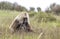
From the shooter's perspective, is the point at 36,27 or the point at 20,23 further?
the point at 36,27

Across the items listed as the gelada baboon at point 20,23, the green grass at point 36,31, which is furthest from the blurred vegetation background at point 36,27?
the gelada baboon at point 20,23

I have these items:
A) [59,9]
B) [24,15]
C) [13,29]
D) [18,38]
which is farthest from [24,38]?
[59,9]

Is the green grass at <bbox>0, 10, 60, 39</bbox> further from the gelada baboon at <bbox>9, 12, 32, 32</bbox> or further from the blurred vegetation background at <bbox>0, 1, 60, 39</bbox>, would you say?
the gelada baboon at <bbox>9, 12, 32, 32</bbox>

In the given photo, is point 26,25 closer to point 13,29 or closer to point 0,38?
point 13,29

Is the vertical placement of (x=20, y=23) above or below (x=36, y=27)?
above

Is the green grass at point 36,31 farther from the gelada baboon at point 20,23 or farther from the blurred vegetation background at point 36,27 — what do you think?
the gelada baboon at point 20,23

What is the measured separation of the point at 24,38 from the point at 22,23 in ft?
5.06

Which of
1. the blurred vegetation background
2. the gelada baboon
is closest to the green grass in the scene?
the blurred vegetation background

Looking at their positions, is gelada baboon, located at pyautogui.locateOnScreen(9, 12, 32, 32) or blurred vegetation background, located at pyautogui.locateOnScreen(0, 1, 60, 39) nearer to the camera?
blurred vegetation background, located at pyautogui.locateOnScreen(0, 1, 60, 39)

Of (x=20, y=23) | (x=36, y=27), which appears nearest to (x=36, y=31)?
(x=20, y=23)

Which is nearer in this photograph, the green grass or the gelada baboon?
the green grass

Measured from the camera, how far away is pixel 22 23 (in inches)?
204

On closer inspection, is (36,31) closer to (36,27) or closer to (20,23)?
(20,23)

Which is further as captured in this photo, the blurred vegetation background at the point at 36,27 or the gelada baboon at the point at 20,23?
the gelada baboon at the point at 20,23
